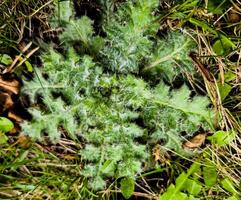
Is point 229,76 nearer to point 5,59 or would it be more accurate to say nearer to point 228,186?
point 228,186

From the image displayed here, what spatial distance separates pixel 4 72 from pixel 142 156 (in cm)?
91

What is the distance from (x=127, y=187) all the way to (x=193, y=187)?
1.21ft

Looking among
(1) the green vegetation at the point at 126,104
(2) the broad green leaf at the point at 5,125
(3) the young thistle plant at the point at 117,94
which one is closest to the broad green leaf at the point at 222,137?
(1) the green vegetation at the point at 126,104

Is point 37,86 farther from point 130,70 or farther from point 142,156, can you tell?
point 142,156

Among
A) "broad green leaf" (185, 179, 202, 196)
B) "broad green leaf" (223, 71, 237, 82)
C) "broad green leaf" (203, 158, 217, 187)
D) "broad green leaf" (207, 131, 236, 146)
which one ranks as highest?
"broad green leaf" (223, 71, 237, 82)

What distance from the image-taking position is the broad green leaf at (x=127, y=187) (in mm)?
2152

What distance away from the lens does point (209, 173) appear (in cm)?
222

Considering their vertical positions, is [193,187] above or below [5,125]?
below

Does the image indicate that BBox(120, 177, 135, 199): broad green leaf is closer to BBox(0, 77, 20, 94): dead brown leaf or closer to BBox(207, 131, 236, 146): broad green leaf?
BBox(207, 131, 236, 146): broad green leaf

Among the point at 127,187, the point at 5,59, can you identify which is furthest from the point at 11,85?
the point at 127,187

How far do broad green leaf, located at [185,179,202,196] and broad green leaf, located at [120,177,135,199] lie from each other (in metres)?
0.30

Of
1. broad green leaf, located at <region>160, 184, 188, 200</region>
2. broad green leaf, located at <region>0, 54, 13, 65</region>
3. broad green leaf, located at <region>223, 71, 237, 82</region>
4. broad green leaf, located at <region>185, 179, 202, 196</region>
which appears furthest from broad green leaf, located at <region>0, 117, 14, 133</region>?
broad green leaf, located at <region>223, 71, 237, 82</region>

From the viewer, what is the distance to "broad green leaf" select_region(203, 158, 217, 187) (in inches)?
86.7

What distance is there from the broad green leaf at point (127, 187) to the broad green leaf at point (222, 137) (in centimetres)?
52
